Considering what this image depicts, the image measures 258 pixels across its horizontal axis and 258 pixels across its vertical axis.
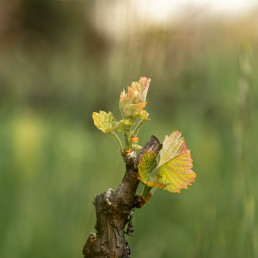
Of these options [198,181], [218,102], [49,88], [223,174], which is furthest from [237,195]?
[49,88]

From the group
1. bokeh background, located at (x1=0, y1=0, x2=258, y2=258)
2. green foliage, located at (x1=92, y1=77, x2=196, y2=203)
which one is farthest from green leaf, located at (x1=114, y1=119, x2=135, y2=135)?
bokeh background, located at (x1=0, y1=0, x2=258, y2=258)

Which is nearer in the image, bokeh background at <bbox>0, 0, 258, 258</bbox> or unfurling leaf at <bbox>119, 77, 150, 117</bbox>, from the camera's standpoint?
unfurling leaf at <bbox>119, 77, 150, 117</bbox>

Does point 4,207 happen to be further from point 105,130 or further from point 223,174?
point 105,130

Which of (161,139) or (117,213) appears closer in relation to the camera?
(117,213)

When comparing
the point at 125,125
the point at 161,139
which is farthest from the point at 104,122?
the point at 161,139

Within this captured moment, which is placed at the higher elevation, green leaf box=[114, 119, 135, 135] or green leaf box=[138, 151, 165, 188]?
green leaf box=[114, 119, 135, 135]

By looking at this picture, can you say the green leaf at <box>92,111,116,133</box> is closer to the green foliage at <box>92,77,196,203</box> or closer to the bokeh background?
the green foliage at <box>92,77,196,203</box>

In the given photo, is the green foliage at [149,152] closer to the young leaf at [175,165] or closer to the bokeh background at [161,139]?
the young leaf at [175,165]

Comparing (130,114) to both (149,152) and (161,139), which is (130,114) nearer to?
(149,152)
